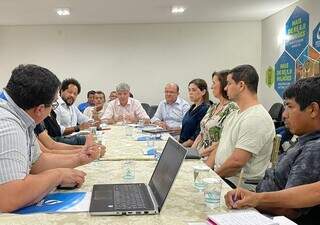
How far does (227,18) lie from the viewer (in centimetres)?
727

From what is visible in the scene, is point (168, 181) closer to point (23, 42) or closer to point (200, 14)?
point (200, 14)

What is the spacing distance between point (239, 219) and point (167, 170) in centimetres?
36

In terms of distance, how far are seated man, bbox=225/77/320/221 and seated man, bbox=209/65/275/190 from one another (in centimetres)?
47

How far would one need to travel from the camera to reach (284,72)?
20.9ft

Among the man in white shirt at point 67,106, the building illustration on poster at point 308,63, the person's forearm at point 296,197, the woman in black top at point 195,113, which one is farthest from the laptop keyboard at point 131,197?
the building illustration on poster at point 308,63

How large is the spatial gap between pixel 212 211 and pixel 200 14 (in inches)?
235

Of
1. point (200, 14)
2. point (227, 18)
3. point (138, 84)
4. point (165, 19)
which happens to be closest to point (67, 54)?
point (138, 84)

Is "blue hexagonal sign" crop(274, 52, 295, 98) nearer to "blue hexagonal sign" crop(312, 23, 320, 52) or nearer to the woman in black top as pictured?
"blue hexagonal sign" crop(312, 23, 320, 52)

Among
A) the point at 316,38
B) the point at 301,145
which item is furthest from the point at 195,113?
the point at 316,38

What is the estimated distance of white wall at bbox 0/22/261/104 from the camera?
25.2ft

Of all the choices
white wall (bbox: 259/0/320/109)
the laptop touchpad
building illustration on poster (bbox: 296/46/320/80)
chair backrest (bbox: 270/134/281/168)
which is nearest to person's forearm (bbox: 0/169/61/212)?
the laptop touchpad

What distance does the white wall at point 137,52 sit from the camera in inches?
302

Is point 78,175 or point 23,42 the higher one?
point 23,42

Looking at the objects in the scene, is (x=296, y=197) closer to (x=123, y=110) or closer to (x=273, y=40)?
(x=123, y=110)
